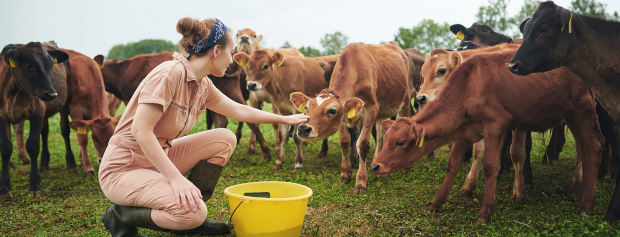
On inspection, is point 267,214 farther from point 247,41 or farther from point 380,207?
point 247,41

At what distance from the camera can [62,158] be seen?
26.8 ft

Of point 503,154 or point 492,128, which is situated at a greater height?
point 492,128

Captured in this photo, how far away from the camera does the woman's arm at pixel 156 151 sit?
285cm

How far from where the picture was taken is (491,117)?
162 inches

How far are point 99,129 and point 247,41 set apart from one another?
6063mm

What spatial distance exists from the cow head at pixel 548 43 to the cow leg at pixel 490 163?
586 millimetres

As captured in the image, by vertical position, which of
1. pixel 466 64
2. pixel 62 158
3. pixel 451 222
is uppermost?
pixel 466 64

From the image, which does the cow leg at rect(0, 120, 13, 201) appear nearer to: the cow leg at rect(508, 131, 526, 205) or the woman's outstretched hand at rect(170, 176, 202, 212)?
the woman's outstretched hand at rect(170, 176, 202, 212)

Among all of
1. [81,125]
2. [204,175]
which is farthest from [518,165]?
[81,125]

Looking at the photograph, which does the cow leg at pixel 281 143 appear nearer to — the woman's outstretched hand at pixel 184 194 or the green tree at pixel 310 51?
the woman's outstretched hand at pixel 184 194

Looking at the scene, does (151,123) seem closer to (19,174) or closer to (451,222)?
(451,222)

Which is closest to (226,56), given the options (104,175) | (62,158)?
(104,175)

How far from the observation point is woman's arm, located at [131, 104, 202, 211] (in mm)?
2852

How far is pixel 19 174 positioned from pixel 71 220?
126 inches
